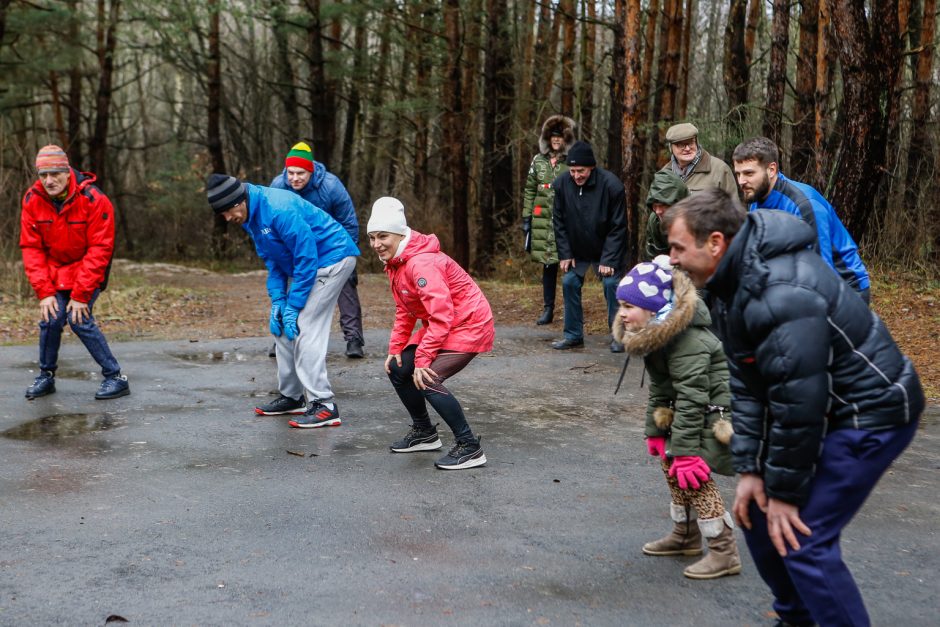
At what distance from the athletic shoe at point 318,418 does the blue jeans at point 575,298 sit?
12.3 ft

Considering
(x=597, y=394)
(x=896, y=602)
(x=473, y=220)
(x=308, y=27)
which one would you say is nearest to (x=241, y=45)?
(x=308, y=27)

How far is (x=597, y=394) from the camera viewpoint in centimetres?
853

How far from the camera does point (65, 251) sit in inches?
326

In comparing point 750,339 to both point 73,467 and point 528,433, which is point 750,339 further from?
point 73,467

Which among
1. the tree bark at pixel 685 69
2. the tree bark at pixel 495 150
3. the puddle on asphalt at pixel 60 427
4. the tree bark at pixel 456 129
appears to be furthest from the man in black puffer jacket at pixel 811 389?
the tree bark at pixel 685 69

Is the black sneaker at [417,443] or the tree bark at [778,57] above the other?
the tree bark at [778,57]

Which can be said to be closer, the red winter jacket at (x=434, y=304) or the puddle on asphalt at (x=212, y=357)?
the red winter jacket at (x=434, y=304)

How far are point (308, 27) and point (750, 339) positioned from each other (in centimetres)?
2319

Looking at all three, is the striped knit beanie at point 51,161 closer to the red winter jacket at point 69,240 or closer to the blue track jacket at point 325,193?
the red winter jacket at point 69,240

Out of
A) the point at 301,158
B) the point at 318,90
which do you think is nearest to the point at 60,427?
the point at 301,158

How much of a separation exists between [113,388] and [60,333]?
0.66 m

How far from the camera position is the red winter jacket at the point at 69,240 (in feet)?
26.9

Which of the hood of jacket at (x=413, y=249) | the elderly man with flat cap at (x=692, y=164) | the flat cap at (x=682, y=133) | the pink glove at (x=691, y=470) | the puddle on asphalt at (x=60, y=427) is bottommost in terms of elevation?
the puddle on asphalt at (x=60, y=427)

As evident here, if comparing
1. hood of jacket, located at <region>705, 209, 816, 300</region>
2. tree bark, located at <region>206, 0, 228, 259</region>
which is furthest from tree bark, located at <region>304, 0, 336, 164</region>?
hood of jacket, located at <region>705, 209, 816, 300</region>
